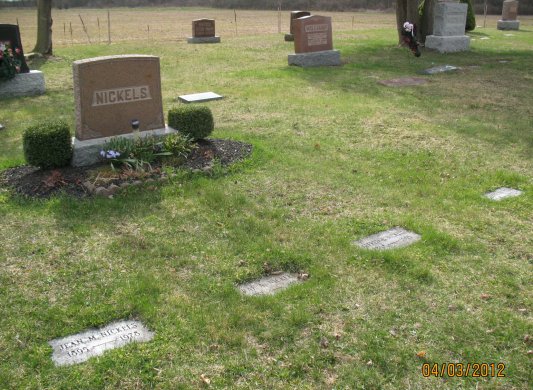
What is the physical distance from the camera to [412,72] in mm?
15102

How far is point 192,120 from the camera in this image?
24.4 feet

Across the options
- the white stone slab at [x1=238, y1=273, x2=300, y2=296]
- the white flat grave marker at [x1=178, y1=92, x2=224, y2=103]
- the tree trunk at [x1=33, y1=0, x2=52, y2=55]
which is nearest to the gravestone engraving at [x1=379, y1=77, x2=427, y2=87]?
the white flat grave marker at [x1=178, y1=92, x2=224, y2=103]

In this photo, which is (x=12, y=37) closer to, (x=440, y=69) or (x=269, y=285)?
(x=269, y=285)

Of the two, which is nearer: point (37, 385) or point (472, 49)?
point (37, 385)

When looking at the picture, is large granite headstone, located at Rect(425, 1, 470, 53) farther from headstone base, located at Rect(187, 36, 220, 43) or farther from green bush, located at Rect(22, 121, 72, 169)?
green bush, located at Rect(22, 121, 72, 169)

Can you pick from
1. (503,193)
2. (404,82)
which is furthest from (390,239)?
(404,82)

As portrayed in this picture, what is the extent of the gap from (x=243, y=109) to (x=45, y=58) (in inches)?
410

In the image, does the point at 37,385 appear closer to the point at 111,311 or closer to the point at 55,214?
the point at 111,311

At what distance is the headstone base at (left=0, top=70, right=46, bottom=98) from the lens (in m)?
12.2

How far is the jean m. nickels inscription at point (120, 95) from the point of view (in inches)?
272


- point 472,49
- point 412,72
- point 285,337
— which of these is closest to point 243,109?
point 412,72

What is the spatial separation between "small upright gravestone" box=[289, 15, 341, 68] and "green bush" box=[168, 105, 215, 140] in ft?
29.5

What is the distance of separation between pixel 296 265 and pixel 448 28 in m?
16.7
